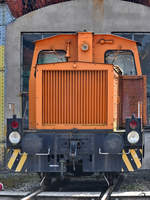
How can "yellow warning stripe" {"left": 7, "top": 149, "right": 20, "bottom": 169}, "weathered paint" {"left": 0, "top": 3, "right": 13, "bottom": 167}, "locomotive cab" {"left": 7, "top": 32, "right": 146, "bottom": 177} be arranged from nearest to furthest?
"locomotive cab" {"left": 7, "top": 32, "right": 146, "bottom": 177}, "yellow warning stripe" {"left": 7, "top": 149, "right": 20, "bottom": 169}, "weathered paint" {"left": 0, "top": 3, "right": 13, "bottom": 167}

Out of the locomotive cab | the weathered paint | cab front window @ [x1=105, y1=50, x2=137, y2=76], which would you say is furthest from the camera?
the weathered paint

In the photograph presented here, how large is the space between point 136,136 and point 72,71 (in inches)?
65.6

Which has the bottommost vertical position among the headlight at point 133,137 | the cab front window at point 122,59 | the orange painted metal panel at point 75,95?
the headlight at point 133,137

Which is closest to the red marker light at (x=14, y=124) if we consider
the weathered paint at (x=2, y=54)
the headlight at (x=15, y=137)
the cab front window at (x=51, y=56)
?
the headlight at (x=15, y=137)

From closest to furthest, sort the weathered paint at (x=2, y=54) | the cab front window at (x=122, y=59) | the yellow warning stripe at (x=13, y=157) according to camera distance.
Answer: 1. the yellow warning stripe at (x=13, y=157)
2. the cab front window at (x=122, y=59)
3. the weathered paint at (x=2, y=54)

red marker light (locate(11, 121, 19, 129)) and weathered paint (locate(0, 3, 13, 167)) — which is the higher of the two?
weathered paint (locate(0, 3, 13, 167))

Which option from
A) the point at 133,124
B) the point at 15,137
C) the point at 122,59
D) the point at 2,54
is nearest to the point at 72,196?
the point at 15,137

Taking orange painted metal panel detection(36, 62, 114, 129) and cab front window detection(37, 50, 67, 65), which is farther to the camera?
cab front window detection(37, 50, 67, 65)

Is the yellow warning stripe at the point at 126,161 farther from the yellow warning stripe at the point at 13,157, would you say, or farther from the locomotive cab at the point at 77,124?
the yellow warning stripe at the point at 13,157

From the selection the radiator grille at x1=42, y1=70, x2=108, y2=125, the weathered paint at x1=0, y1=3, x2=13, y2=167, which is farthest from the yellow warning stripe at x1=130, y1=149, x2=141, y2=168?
the weathered paint at x1=0, y1=3, x2=13, y2=167

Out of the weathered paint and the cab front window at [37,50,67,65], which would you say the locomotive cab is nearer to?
the cab front window at [37,50,67,65]

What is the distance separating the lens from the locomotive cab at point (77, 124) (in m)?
8.64

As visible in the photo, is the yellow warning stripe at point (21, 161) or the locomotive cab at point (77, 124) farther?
the yellow warning stripe at point (21, 161)

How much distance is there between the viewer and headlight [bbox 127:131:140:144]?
869 centimetres
